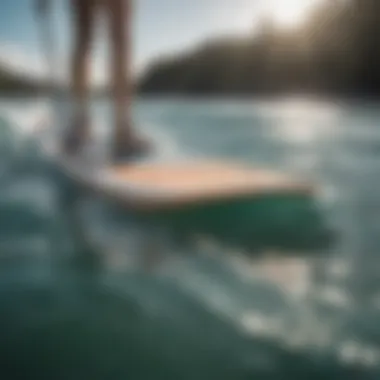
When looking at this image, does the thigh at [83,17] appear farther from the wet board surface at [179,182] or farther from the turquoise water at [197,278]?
the wet board surface at [179,182]

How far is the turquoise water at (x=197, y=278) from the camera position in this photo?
1147 mm

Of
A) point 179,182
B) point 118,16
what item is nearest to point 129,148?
point 179,182

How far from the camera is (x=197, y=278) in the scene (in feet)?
3.96

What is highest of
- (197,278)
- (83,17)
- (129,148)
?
(83,17)

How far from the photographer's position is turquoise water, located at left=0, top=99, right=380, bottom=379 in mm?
1147

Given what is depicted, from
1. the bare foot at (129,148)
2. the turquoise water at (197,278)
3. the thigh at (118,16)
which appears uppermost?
the thigh at (118,16)

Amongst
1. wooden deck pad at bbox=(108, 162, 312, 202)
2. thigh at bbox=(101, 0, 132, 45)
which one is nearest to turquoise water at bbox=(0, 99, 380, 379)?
wooden deck pad at bbox=(108, 162, 312, 202)

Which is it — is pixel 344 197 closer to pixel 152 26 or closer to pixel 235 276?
pixel 235 276

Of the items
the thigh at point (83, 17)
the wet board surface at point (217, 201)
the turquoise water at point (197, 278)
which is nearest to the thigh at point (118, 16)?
the thigh at point (83, 17)

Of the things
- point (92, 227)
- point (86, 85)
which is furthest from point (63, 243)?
point (86, 85)

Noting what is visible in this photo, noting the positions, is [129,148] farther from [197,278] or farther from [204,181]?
[197,278]

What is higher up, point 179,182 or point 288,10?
point 288,10

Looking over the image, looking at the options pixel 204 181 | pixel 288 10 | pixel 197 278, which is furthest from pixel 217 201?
pixel 288 10

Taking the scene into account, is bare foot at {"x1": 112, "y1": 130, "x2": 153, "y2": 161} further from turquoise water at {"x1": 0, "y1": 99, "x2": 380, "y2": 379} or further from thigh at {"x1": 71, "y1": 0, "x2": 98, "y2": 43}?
thigh at {"x1": 71, "y1": 0, "x2": 98, "y2": 43}
